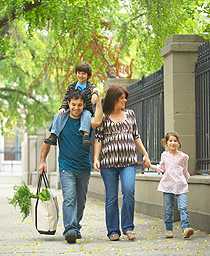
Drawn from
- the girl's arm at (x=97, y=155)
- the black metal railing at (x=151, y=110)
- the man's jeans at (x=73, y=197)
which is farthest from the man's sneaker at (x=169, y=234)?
the black metal railing at (x=151, y=110)

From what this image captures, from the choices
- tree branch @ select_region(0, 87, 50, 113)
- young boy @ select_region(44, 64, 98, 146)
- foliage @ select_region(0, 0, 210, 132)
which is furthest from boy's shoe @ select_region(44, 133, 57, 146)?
tree branch @ select_region(0, 87, 50, 113)

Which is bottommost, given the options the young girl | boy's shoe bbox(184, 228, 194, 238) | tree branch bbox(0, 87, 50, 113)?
boy's shoe bbox(184, 228, 194, 238)

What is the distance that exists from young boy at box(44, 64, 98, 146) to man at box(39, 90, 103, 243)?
2.2 inches

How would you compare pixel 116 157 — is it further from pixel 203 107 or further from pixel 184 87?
pixel 184 87

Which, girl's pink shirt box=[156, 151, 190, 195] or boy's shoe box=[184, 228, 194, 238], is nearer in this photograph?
boy's shoe box=[184, 228, 194, 238]

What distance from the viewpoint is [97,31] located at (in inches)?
760

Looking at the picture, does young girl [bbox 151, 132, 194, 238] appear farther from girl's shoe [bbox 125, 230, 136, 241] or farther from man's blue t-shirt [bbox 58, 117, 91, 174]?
man's blue t-shirt [bbox 58, 117, 91, 174]

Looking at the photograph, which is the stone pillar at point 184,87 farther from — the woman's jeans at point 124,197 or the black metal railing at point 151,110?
the woman's jeans at point 124,197

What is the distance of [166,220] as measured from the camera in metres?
9.12

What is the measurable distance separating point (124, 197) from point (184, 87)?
2.91m

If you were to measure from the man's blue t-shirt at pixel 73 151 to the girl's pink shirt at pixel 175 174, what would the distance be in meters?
1.08

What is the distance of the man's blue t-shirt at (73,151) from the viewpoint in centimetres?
870

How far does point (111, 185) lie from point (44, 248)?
3.87ft

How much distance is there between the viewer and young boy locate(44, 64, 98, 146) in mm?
8633
